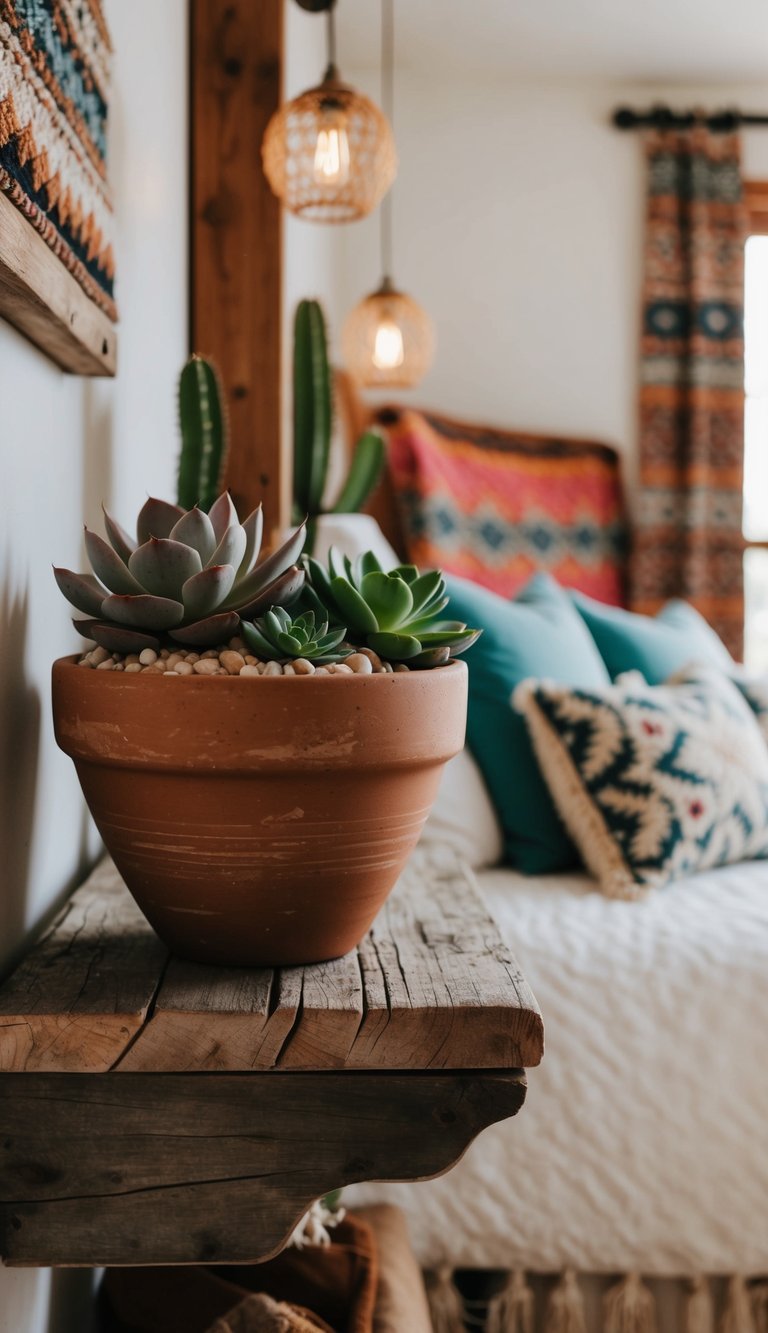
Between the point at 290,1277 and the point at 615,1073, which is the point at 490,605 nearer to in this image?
the point at 615,1073

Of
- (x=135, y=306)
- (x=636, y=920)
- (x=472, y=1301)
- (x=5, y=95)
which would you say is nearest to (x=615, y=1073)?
(x=636, y=920)

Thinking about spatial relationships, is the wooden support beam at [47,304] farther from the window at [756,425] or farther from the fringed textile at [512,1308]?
the window at [756,425]

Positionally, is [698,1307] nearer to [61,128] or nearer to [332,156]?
[61,128]

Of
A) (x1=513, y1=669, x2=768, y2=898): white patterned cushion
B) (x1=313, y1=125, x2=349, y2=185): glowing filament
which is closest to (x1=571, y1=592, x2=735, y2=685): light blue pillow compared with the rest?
(x1=513, y1=669, x2=768, y2=898): white patterned cushion

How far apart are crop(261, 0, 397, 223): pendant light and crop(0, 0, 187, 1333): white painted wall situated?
26 cm

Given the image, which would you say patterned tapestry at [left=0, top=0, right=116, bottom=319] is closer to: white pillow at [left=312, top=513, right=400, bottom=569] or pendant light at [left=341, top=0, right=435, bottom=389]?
white pillow at [left=312, top=513, right=400, bottom=569]

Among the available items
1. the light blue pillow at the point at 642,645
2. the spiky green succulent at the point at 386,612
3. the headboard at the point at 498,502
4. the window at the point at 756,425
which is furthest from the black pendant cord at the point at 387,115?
the spiky green succulent at the point at 386,612

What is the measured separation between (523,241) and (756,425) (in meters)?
1.02

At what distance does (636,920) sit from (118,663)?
0.93 metres

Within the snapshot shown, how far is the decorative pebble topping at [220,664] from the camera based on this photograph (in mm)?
627

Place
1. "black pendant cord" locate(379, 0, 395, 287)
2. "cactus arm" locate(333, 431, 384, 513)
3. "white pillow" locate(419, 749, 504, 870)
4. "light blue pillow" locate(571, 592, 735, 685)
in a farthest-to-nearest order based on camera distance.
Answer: "black pendant cord" locate(379, 0, 395, 287)
"cactus arm" locate(333, 431, 384, 513)
"light blue pillow" locate(571, 592, 735, 685)
"white pillow" locate(419, 749, 504, 870)

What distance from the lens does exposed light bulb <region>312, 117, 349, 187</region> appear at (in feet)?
5.60

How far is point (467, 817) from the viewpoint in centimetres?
162

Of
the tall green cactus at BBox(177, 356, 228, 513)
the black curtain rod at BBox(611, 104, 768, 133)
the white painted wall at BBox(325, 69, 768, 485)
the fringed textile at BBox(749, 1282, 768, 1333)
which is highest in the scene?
the black curtain rod at BBox(611, 104, 768, 133)
